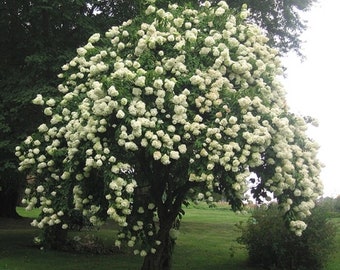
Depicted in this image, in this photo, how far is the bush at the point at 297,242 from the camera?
1410 centimetres

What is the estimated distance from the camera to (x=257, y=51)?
32.8 ft

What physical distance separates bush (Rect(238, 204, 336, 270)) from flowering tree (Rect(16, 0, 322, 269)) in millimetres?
4937

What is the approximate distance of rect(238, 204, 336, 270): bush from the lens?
14102mm

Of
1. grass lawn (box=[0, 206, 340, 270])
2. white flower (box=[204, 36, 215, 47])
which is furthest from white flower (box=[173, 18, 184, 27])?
grass lawn (box=[0, 206, 340, 270])

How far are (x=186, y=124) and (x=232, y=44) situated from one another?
2122 millimetres

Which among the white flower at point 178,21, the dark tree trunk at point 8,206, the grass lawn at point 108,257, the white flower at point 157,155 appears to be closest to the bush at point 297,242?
the grass lawn at point 108,257

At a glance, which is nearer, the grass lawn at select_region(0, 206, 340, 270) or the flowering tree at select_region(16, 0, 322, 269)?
the flowering tree at select_region(16, 0, 322, 269)

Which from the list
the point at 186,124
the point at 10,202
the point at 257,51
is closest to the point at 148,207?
the point at 186,124

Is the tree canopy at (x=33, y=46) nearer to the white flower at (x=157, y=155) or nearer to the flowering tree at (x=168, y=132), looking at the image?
the flowering tree at (x=168, y=132)

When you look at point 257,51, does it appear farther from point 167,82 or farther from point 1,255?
point 1,255

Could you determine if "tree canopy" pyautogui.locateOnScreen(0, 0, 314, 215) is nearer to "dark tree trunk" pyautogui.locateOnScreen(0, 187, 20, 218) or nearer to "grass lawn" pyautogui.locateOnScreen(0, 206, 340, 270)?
"grass lawn" pyautogui.locateOnScreen(0, 206, 340, 270)

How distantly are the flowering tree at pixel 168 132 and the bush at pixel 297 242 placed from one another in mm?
4937

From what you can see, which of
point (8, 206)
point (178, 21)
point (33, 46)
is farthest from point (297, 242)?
point (8, 206)

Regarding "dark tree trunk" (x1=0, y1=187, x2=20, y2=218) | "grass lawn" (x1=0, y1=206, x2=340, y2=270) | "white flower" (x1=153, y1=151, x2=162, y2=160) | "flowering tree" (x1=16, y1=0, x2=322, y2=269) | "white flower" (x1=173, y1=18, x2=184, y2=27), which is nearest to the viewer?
"white flower" (x1=153, y1=151, x2=162, y2=160)
